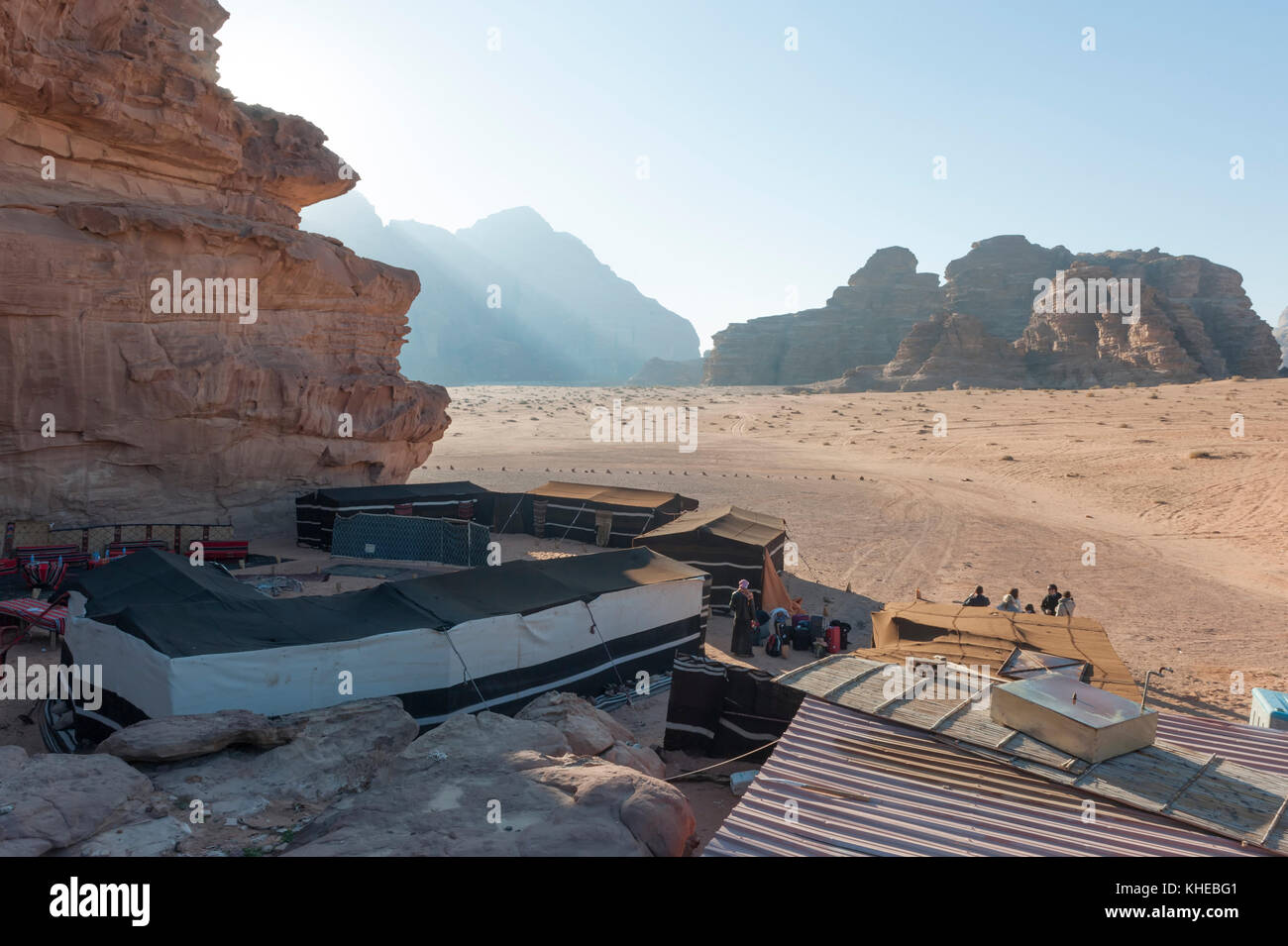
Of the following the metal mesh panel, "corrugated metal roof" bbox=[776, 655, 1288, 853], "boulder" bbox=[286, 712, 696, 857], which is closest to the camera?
"boulder" bbox=[286, 712, 696, 857]

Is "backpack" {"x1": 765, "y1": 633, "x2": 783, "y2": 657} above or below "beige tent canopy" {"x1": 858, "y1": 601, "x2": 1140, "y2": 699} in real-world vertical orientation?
below

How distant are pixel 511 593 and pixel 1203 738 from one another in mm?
9427

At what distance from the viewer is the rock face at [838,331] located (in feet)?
473

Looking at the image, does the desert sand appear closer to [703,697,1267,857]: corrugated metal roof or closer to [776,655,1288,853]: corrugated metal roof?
[776,655,1288,853]: corrugated metal roof

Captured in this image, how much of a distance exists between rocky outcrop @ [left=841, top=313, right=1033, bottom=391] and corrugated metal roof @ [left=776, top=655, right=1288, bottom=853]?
306 ft

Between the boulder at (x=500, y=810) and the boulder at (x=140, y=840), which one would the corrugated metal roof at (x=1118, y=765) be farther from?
the boulder at (x=140, y=840)

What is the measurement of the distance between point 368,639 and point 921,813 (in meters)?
7.53

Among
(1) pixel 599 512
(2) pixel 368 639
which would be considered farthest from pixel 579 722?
(1) pixel 599 512

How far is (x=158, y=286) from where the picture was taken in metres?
21.6

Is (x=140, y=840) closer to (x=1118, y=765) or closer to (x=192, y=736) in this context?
(x=192, y=736)

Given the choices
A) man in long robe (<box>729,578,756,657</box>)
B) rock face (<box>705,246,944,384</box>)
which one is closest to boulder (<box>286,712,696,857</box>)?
man in long robe (<box>729,578,756,657</box>)

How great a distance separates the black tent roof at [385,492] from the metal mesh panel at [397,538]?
1.23 metres

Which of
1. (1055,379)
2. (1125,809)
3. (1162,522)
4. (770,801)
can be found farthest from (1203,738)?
(1055,379)

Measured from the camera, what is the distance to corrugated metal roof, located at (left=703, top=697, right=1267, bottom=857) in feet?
18.8
